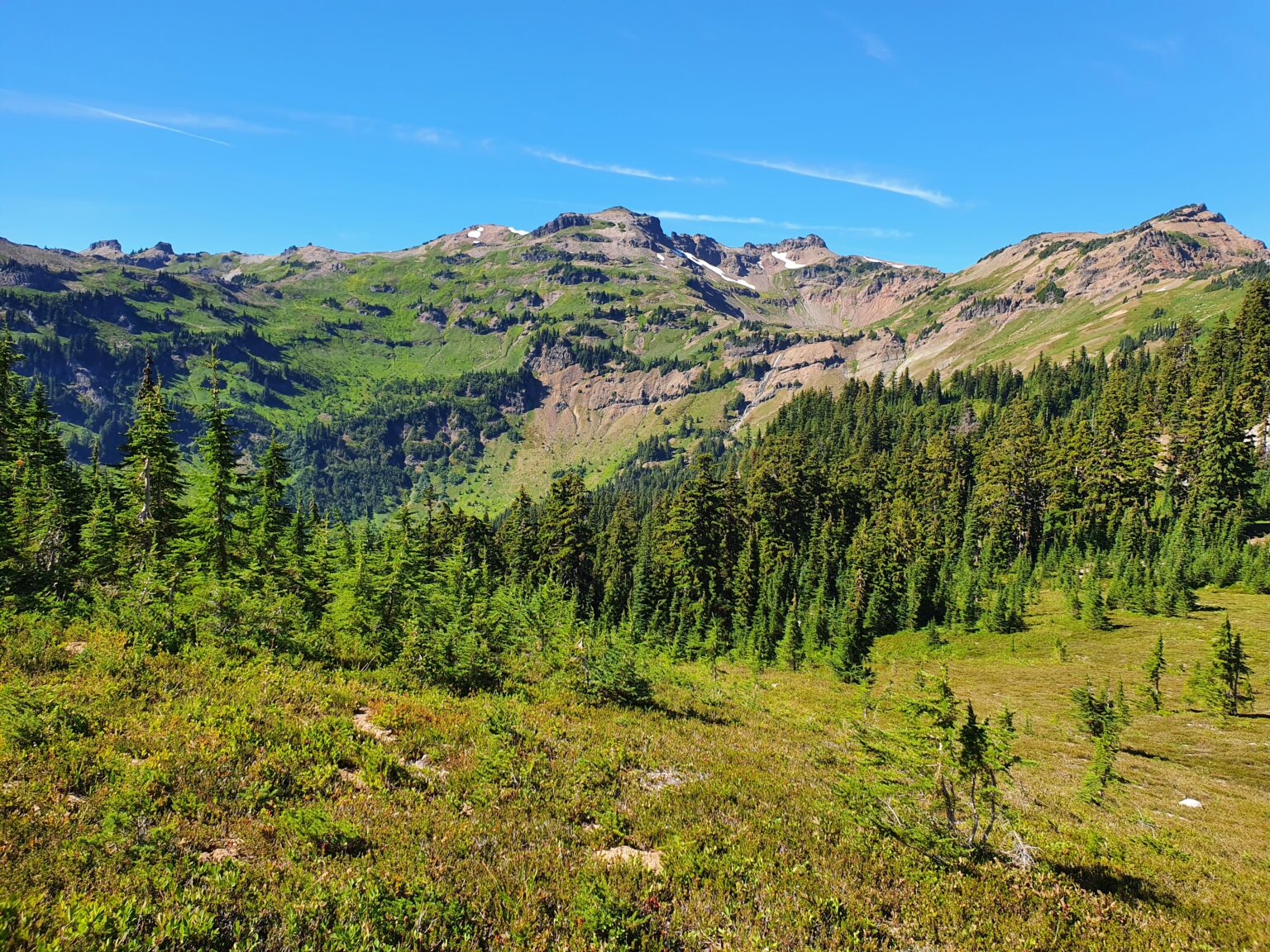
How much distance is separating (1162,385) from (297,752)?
444 feet

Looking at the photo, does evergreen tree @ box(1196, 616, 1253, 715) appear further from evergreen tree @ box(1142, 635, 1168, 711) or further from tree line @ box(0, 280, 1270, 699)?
tree line @ box(0, 280, 1270, 699)

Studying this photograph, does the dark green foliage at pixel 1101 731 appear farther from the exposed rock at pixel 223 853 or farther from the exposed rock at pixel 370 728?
the exposed rock at pixel 223 853

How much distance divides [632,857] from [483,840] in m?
2.38

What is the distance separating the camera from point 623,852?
30.7 ft

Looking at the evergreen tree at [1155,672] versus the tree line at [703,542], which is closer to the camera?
the tree line at [703,542]

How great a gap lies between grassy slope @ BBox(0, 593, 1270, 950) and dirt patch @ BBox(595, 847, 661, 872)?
0.62 feet

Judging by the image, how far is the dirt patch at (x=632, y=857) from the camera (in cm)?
884

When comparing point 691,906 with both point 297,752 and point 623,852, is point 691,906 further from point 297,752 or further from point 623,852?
point 297,752

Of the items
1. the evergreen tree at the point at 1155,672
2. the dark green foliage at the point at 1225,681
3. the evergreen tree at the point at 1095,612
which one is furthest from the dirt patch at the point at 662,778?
the evergreen tree at the point at 1095,612

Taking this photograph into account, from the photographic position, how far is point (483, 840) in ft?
29.1

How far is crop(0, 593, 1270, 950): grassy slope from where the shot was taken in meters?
6.72

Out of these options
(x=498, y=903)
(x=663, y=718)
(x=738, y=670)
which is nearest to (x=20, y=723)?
(x=498, y=903)

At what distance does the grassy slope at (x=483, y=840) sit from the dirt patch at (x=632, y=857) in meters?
0.19

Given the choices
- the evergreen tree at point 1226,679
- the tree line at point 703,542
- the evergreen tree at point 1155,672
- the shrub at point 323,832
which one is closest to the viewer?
the shrub at point 323,832
